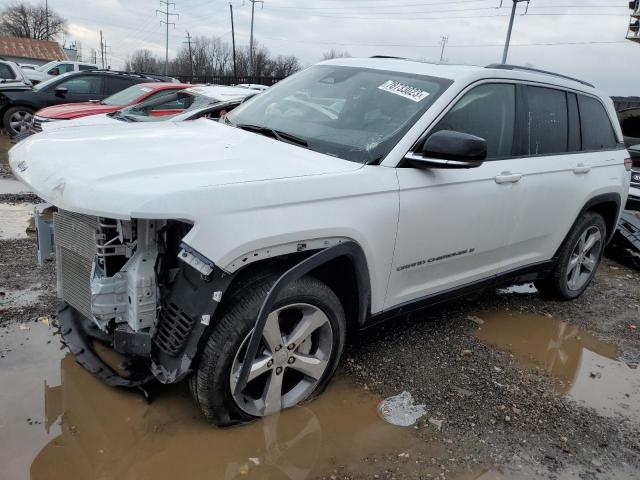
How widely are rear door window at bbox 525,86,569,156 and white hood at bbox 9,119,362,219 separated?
1.75m

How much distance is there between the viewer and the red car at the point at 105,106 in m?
8.85

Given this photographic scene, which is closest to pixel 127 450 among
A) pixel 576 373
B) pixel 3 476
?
pixel 3 476

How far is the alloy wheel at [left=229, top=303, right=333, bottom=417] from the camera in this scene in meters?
2.58

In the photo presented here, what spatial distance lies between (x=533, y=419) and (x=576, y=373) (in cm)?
90

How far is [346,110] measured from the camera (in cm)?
335

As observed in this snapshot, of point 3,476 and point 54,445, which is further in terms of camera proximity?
point 54,445

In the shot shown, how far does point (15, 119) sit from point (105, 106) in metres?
4.23

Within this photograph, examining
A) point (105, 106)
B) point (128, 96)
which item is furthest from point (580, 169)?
point (128, 96)

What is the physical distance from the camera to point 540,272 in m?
4.38

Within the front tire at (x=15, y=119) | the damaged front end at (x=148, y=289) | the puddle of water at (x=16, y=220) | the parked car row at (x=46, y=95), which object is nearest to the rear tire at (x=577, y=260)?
the damaged front end at (x=148, y=289)

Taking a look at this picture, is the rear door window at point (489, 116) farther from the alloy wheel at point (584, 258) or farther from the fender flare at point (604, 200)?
the alloy wheel at point (584, 258)

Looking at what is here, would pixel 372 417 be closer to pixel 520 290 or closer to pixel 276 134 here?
pixel 276 134

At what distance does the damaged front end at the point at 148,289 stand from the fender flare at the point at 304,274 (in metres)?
0.21

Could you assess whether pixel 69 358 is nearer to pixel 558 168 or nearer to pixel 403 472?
pixel 403 472
